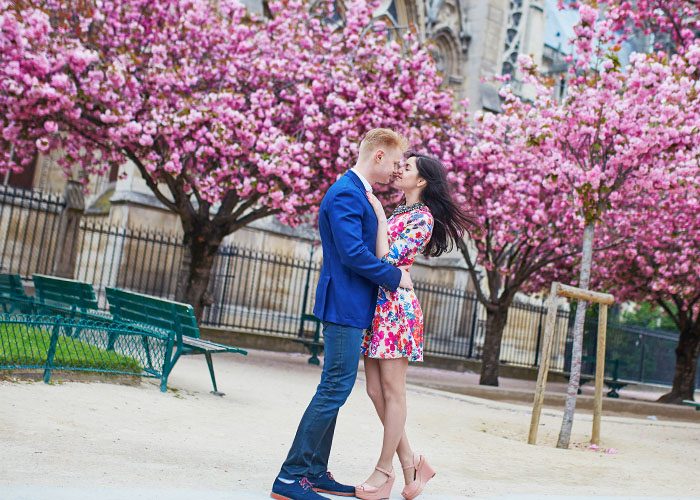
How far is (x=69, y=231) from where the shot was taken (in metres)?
21.0

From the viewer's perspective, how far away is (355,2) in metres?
16.4

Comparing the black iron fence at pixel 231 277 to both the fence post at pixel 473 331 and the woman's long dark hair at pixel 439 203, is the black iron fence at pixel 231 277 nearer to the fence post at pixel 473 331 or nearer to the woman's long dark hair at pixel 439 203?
the fence post at pixel 473 331

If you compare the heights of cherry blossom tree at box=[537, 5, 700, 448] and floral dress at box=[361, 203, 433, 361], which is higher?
cherry blossom tree at box=[537, 5, 700, 448]

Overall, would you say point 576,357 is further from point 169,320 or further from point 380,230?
point 380,230

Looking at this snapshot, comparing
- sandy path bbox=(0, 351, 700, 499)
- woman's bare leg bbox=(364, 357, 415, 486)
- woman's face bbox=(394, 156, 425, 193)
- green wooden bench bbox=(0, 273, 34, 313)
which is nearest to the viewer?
sandy path bbox=(0, 351, 700, 499)

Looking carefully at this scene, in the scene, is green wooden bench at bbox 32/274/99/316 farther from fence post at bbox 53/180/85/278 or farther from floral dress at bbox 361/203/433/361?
fence post at bbox 53/180/85/278

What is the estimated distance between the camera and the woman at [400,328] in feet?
17.0

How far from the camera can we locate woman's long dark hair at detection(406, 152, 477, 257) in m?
5.50

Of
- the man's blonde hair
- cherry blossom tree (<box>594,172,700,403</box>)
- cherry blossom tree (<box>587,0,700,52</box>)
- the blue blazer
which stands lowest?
the blue blazer

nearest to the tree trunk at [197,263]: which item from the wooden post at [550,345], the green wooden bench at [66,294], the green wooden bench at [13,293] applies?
the green wooden bench at [66,294]

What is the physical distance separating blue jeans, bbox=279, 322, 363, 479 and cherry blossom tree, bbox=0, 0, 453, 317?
902 centimetres

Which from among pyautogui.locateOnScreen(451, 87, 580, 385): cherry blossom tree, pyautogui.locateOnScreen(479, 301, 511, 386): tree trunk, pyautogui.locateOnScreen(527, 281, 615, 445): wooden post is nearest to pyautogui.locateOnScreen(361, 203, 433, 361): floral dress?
pyautogui.locateOnScreen(527, 281, 615, 445): wooden post

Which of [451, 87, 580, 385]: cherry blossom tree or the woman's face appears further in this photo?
[451, 87, 580, 385]: cherry blossom tree

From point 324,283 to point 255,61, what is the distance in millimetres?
10525
